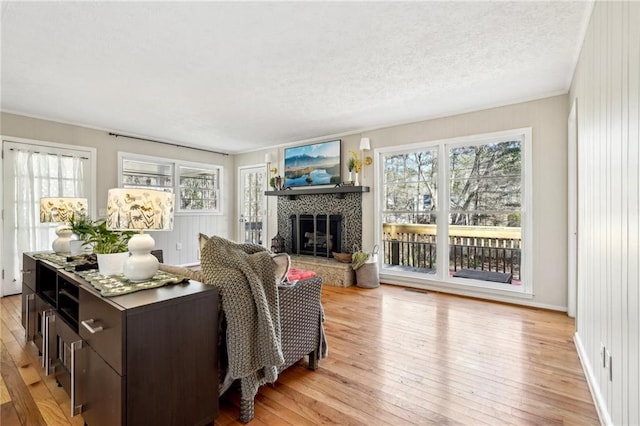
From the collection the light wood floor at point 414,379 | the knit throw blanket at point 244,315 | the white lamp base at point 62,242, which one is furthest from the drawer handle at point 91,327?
the white lamp base at point 62,242

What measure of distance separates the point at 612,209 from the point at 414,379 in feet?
4.95

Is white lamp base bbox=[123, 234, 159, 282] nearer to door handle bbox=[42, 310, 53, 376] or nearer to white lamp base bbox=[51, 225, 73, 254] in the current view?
door handle bbox=[42, 310, 53, 376]

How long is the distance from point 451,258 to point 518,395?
250 cm

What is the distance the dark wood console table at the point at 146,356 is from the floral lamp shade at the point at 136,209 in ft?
1.16

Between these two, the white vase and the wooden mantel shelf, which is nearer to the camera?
the white vase

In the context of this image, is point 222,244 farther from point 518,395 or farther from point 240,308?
point 518,395

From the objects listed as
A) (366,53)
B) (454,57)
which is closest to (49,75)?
(366,53)

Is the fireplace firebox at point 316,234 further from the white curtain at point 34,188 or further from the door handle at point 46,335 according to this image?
the door handle at point 46,335

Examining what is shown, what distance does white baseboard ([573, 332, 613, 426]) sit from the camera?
5.28 feet

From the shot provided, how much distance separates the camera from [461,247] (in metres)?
4.25

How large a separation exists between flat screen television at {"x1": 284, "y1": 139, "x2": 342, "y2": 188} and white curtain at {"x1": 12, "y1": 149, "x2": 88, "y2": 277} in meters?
3.33

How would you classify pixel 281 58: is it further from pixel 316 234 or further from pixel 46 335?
pixel 316 234

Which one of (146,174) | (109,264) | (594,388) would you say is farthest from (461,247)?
(146,174)

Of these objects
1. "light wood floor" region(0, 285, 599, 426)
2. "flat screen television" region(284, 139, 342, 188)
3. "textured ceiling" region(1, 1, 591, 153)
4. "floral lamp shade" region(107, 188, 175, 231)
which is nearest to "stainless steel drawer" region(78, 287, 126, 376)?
"floral lamp shade" region(107, 188, 175, 231)
